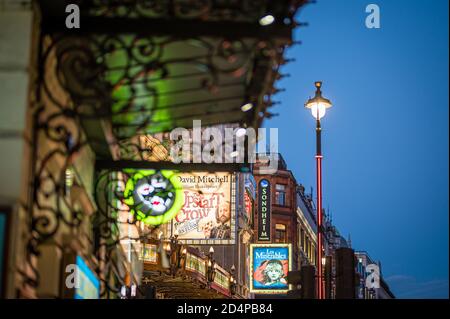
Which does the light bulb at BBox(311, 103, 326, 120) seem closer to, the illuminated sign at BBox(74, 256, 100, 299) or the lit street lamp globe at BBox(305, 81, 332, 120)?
the lit street lamp globe at BBox(305, 81, 332, 120)

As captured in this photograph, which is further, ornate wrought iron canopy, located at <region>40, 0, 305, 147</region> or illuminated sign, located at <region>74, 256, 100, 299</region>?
illuminated sign, located at <region>74, 256, 100, 299</region>

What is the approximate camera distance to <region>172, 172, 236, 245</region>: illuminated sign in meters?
26.1

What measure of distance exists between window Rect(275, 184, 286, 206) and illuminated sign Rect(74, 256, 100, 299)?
68.5m

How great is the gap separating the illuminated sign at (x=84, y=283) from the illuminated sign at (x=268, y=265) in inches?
1097

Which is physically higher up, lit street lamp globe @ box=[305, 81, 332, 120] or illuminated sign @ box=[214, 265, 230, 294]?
lit street lamp globe @ box=[305, 81, 332, 120]

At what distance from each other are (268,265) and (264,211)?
25721mm

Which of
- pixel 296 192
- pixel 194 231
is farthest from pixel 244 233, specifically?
pixel 194 231

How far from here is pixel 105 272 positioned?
13.5 meters

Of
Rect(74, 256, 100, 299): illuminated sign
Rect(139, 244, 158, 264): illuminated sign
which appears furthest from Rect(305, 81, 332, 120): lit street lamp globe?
Rect(74, 256, 100, 299): illuminated sign

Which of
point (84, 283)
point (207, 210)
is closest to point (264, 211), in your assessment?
point (207, 210)

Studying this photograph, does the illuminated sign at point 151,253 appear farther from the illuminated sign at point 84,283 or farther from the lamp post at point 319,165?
the illuminated sign at point 84,283

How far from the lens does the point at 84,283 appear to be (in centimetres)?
1062

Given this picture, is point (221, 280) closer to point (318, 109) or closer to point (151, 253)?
point (151, 253)
